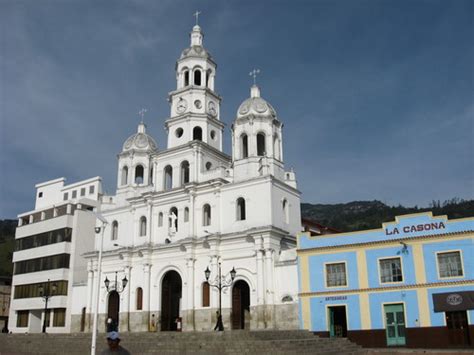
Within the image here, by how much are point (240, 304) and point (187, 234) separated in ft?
22.2

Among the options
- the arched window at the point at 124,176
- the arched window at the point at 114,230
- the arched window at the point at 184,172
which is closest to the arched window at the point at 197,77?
the arched window at the point at 184,172

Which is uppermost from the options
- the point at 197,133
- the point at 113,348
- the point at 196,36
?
the point at 196,36

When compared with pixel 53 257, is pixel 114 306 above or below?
below

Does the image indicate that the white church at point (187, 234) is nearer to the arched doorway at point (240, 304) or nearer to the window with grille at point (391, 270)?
the arched doorway at point (240, 304)

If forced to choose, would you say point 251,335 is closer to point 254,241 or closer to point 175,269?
point 254,241

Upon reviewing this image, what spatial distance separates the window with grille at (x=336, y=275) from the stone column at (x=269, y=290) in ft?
14.1

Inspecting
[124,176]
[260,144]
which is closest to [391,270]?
[260,144]

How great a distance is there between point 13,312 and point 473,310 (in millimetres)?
44363

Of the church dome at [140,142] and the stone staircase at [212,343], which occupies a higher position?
the church dome at [140,142]

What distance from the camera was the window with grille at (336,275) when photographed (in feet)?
104

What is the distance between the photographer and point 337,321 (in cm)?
3194

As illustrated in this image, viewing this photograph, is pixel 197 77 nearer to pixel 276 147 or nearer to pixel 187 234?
pixel 276 147

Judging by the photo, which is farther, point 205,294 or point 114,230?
point 114,230

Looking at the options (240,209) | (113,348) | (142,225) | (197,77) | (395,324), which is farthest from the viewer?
(197,77)
